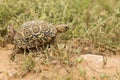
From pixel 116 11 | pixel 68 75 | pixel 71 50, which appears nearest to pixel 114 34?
pixel 116 11

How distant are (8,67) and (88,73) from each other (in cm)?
87

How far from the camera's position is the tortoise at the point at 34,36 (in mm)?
4059

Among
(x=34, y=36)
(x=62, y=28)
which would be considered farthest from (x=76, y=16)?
(x=34, y=36)

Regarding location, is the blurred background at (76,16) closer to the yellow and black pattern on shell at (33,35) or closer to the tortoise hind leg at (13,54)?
the yellow and black pattern on shell at (33,35)

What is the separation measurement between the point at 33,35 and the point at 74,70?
0.68 meters

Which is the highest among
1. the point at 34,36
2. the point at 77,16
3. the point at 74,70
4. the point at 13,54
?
the point at 77,16

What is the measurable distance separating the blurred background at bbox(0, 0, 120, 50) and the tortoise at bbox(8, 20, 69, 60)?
0.39 metres

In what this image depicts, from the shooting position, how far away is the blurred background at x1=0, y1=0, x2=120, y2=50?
4.46 meters

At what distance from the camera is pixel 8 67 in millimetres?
3848

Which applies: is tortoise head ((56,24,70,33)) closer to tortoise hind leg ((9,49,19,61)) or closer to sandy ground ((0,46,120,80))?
sandy ground ((0,46,120,80))

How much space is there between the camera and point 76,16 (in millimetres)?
4793

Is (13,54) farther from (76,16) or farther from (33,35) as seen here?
(76,16)

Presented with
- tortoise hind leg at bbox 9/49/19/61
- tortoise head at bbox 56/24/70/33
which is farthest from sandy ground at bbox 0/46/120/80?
tortoise head at bbox 56/24/70/33

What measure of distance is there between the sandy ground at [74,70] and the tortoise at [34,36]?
24 centimetres
